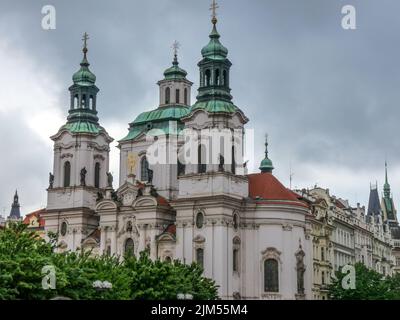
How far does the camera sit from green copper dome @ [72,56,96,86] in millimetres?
89188

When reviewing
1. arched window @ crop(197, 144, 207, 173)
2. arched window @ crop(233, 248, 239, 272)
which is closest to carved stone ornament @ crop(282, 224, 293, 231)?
arched window @ crop(233, 248, 239, 272)

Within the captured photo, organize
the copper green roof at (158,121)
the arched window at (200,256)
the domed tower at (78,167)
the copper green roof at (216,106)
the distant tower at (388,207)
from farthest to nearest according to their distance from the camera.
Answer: the distant tower at (388,207), the copper green roof at (158,121), the domed tower at (78,167), the copper green roof at (216,106), the arched window at (200,256)

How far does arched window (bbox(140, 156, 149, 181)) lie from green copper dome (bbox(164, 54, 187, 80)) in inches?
406

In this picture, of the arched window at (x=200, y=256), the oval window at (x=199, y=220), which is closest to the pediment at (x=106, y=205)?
the oval window at (x=199, y=220)

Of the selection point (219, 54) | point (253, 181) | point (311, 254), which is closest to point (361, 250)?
point (311, 254)

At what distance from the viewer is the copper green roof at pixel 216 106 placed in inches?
3051

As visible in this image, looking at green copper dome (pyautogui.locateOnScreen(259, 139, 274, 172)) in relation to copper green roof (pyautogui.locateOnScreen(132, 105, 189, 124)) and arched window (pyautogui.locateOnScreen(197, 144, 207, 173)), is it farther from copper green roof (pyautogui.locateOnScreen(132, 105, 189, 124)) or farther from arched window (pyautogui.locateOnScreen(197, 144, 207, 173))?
arched window (pyautogui.locateOnScreen(197, 144, 207, 173))

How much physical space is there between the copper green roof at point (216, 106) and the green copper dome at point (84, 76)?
1635 cm

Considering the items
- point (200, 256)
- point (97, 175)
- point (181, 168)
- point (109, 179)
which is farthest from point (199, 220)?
point (97, 175)

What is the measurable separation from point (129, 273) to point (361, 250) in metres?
61.6

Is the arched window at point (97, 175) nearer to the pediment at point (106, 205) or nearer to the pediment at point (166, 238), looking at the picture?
the pediment at point (106, 205)

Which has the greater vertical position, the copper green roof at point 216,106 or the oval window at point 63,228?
Answer: the copper green roof at point 216,106

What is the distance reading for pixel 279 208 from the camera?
251ft
